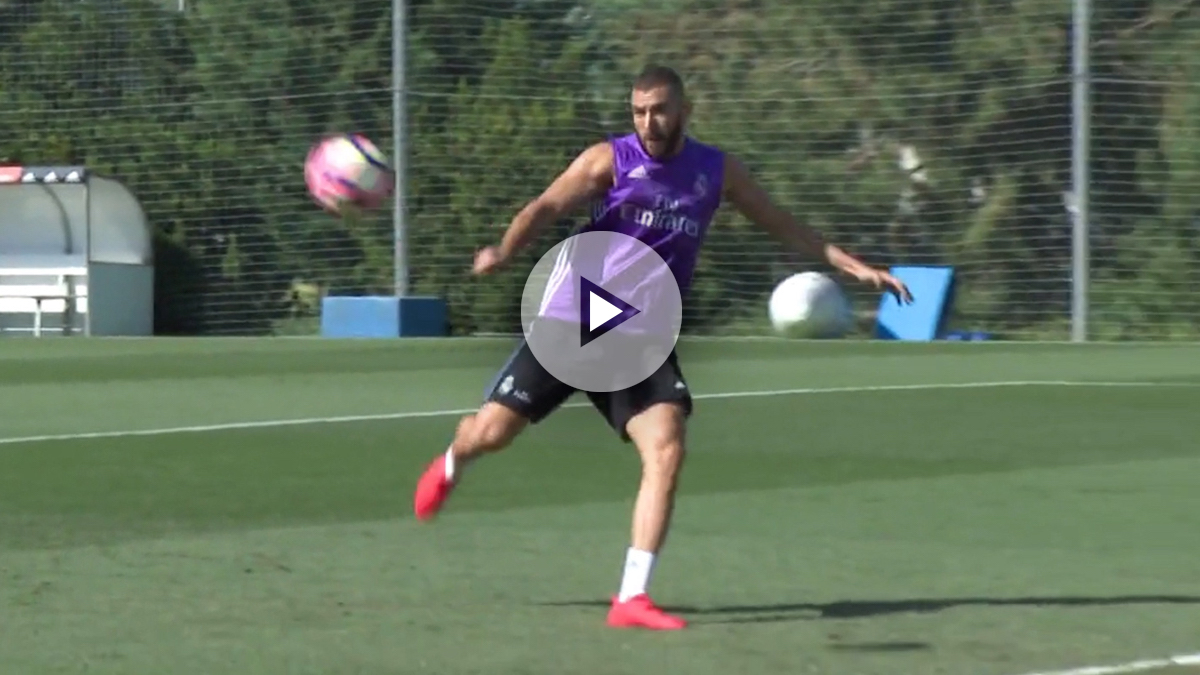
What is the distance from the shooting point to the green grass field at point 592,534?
6801mm

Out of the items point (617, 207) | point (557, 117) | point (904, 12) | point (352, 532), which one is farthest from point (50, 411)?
point (904, 12)

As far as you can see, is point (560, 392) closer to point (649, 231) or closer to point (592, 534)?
point (649, 231)

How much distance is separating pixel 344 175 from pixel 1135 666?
13158 mm

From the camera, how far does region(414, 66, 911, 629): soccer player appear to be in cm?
713

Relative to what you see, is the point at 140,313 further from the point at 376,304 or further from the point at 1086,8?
the point at 1086,8

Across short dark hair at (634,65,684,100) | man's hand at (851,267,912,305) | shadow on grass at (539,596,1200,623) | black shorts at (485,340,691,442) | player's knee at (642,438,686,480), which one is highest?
short dark hair at (634,65,684,100)

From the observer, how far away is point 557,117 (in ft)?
86.9

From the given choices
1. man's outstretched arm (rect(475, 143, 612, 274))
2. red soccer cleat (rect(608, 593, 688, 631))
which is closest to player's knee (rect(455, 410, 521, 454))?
man's outstretched arm (rect(475, 143, 612, 274))

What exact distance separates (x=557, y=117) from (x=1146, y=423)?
13497 mm

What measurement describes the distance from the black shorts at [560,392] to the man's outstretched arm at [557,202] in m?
0.49

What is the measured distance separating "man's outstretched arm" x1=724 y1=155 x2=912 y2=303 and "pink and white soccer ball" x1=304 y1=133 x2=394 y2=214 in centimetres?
1114

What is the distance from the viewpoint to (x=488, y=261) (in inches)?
279

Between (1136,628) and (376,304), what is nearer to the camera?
(1136,628)
